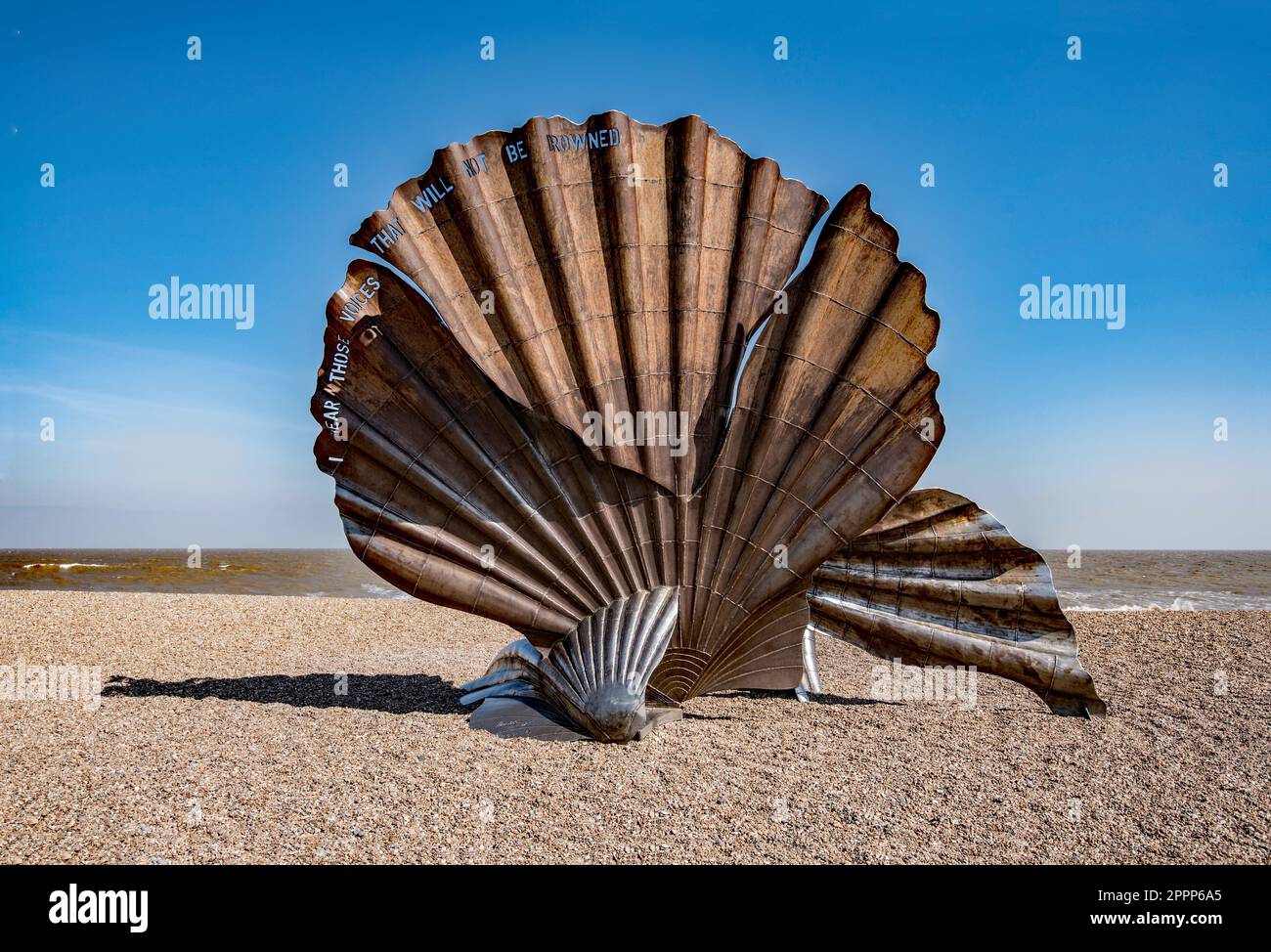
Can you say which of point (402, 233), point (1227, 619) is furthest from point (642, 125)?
point (1227, 619)

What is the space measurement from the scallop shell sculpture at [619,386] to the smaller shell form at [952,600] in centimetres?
69

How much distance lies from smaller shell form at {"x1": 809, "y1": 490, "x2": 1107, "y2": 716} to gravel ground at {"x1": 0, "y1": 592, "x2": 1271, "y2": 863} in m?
0.48

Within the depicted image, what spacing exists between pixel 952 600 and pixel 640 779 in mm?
3016

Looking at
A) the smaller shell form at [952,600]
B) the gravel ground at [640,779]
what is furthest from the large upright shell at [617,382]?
the gravel ground at [640,779]

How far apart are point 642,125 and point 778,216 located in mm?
1174

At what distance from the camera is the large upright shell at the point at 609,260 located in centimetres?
548

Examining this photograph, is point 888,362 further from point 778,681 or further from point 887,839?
point 887,839

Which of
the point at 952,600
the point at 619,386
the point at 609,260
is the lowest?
the point at 952,600

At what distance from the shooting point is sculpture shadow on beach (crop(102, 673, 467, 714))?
6.36 metres

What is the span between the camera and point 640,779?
4406mm

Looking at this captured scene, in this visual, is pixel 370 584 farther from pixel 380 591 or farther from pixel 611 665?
pixel 611 665

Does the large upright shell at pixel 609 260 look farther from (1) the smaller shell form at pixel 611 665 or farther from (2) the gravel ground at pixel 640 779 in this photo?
(2) the gravel ground at pixel 640 779

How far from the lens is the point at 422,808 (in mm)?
3928

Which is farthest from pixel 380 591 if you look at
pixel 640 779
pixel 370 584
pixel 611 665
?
pixel 640 779
